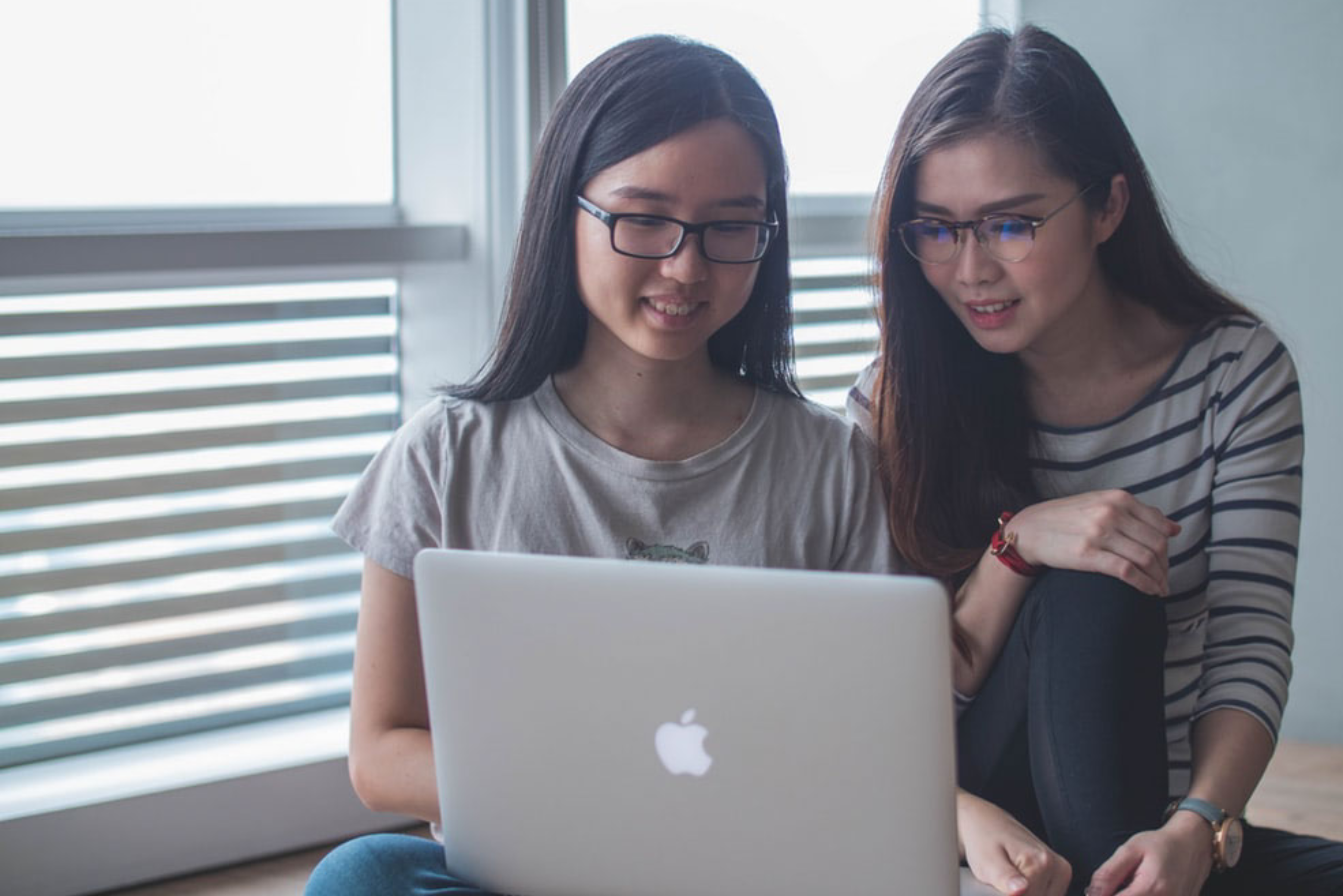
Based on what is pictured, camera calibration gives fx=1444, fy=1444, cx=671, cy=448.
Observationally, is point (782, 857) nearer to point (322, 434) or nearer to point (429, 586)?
point (429, 586)

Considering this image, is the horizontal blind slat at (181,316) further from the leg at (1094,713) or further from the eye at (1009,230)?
the leg at (1094,713)

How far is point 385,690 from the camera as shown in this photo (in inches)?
55.4

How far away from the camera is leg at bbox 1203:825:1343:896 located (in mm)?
1401

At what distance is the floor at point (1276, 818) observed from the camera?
80.6 inches

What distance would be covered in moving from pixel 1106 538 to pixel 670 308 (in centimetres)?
46

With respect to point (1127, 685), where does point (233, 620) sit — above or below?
below

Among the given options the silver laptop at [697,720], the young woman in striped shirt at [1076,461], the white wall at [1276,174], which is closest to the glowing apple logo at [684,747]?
the silver laptop at [697,720]

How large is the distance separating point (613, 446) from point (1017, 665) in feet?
1.49

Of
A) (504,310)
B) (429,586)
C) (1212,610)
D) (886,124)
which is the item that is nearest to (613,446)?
(504,310)

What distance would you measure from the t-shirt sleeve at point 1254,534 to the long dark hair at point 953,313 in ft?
0.34

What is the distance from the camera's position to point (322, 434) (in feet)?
7.45

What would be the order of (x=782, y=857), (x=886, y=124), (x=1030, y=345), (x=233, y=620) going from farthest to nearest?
(x=886, y=124)
(x=233, y=620)
(x=1030, y=345)
(x=782, y=857)

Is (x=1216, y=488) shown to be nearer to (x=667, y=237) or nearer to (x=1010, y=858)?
(x=1010, y=858)

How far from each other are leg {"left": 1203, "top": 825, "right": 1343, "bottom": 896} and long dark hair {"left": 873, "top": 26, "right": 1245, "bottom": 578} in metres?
0.40
